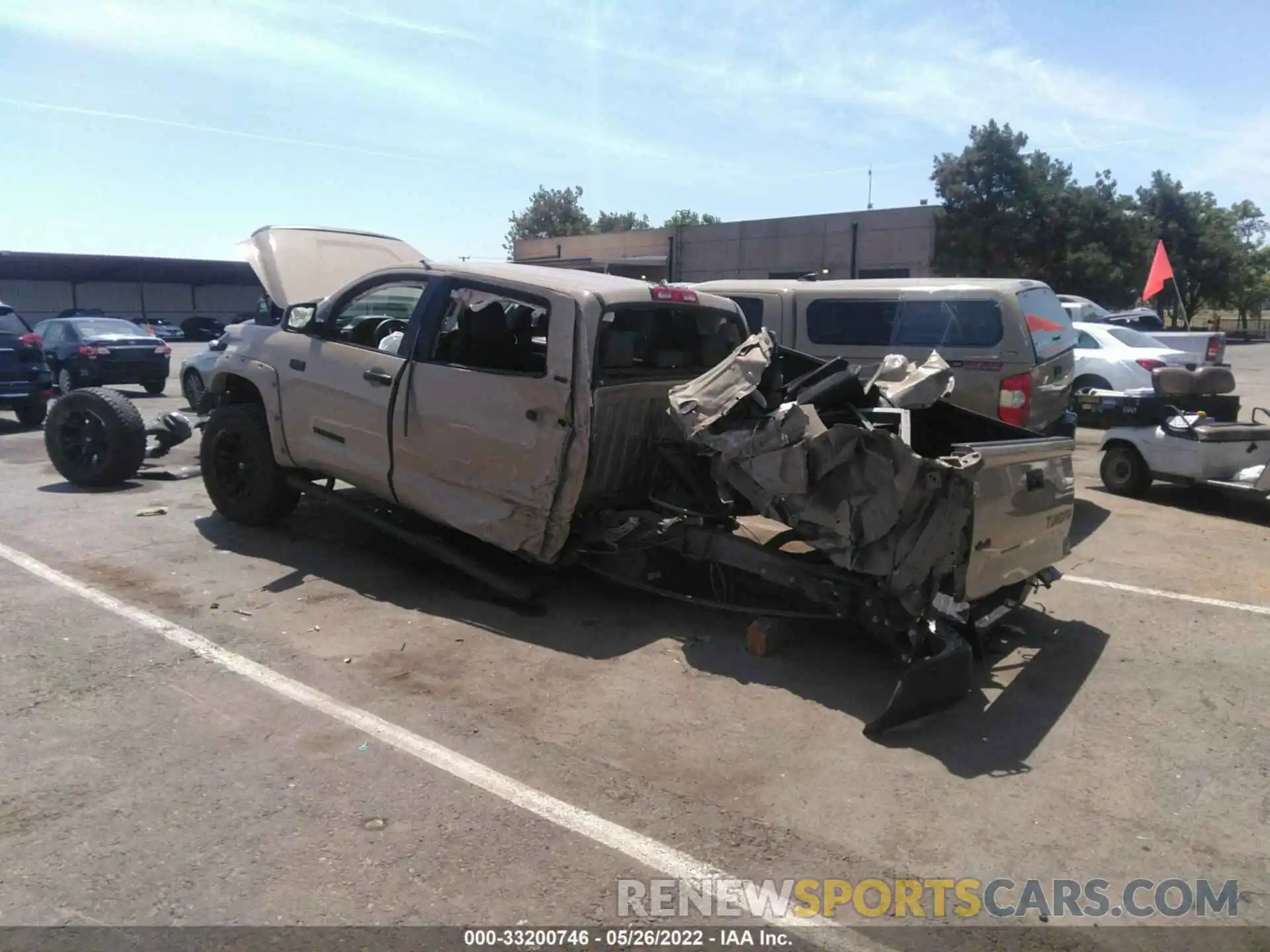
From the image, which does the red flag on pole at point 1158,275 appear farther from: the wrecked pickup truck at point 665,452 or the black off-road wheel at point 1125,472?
the wrecked pickup truck at point 665,452

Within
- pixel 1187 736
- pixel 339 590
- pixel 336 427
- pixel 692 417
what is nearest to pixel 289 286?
pixel 336 427

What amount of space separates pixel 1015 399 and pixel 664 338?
3.72 m

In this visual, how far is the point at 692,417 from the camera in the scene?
544 centimetres

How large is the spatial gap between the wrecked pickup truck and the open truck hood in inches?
20.5

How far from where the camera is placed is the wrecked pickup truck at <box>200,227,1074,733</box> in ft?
15.9

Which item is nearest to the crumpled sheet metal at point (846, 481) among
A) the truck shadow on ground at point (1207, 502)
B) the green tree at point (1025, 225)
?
the truck shadow on ground at point (1207, 502)

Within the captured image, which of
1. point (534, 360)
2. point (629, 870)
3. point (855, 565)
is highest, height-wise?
point (534, 360)

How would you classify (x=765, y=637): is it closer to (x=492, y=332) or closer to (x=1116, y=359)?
(x=492, y=332)

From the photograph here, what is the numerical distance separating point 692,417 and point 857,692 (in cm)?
168

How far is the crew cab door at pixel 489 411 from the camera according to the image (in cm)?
562

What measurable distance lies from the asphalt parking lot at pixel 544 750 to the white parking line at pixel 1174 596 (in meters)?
0.03

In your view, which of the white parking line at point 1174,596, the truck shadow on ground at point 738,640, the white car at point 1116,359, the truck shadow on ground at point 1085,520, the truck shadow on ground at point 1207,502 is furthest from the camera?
the white car at point 1116,359

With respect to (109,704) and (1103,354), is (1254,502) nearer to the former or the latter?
(1103,354)

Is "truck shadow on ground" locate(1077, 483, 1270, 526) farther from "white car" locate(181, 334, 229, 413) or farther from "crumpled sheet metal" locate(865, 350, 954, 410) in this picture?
"white car" locate(181, 334, 229, 413)
